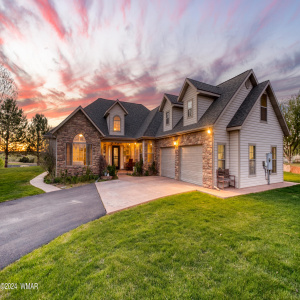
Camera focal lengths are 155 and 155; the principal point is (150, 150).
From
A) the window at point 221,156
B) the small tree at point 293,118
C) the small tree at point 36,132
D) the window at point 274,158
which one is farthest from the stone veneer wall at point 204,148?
the small tree at point 293,118

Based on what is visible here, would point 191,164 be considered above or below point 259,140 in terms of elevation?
below

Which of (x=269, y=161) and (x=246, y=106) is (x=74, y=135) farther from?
(x=269, y=161)

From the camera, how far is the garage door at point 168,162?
13172 mm

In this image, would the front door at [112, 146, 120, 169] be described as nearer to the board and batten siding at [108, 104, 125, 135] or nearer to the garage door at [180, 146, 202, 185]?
the board and batten siding at [108, 104, 125, 135]

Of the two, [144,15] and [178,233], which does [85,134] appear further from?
[178,233]

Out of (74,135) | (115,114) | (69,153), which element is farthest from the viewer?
(115,114)

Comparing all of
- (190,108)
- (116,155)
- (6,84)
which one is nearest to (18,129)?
(6,84)

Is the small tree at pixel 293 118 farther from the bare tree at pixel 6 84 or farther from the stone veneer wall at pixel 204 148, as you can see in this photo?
the bare tree at pixel 6 84

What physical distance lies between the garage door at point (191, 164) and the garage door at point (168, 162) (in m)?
1.14

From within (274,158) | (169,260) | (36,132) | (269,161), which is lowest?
(169,260)

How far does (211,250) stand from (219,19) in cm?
1341

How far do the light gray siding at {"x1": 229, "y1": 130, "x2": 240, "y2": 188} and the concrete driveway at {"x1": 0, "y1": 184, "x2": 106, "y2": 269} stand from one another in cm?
780

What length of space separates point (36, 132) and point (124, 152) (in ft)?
58.4

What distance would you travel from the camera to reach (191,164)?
11.1 m
